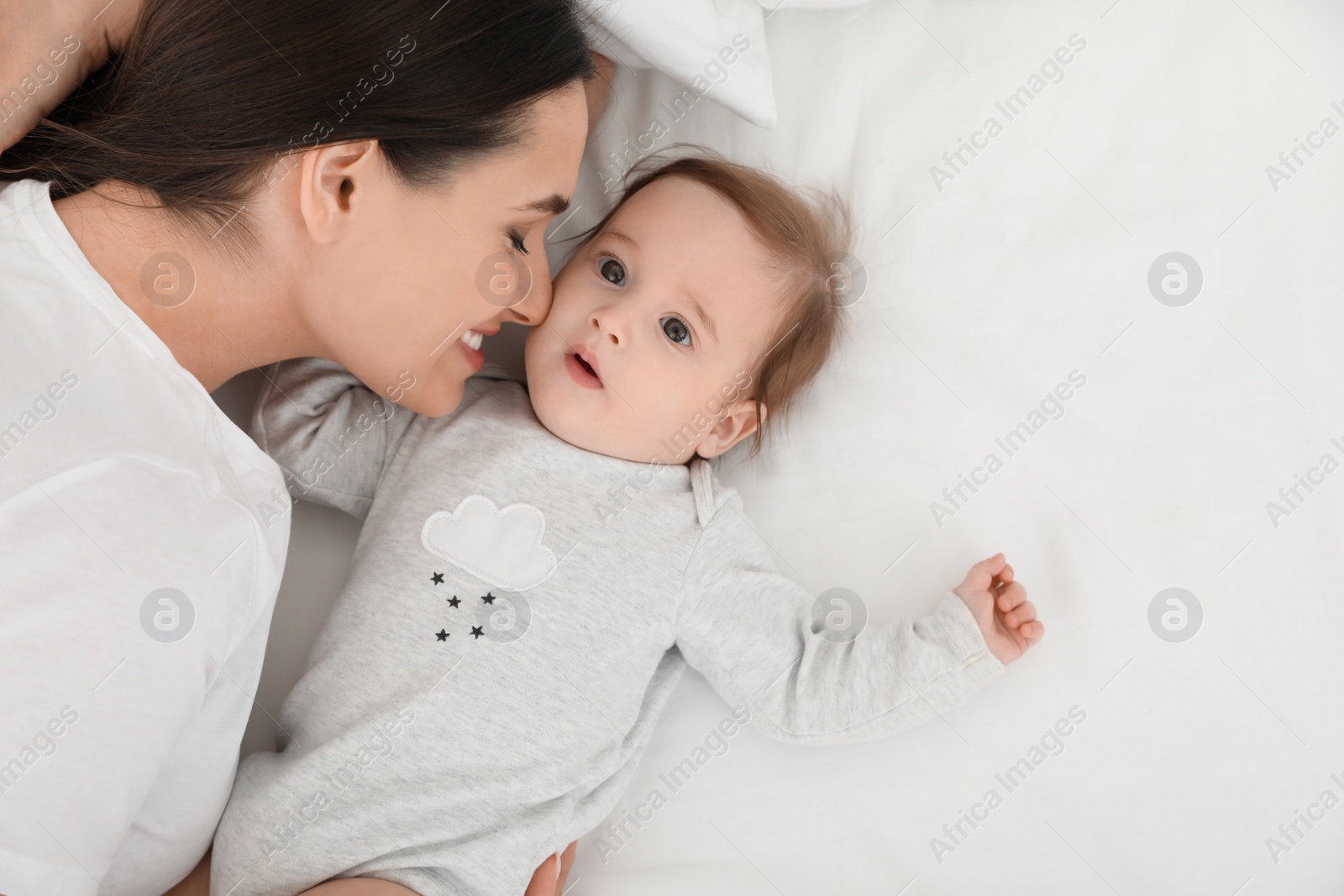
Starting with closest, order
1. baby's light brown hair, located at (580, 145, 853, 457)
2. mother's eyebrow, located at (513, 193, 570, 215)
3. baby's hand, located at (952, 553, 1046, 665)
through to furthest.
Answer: mother's eyebrow, located at (513, 193, 570, 215) → baby's hand, located at (952, 553, 1046, 665) → baby's light brown hair, located at (580, 145, 853, 457)

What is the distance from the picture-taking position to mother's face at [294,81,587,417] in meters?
1.26

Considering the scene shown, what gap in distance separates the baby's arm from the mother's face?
514mm

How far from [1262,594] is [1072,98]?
88cm

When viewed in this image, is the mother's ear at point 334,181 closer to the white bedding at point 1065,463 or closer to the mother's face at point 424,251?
the mother's face at point 424,251

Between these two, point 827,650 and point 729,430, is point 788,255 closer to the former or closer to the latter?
point 729,430

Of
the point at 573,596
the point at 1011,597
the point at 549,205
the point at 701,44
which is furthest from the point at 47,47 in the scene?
the point at 1011,597

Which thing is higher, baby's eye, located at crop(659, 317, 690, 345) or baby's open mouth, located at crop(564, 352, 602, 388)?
baby's eye, located at crop(659, 317, 690, 345)

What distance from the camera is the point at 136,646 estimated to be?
3.45ft

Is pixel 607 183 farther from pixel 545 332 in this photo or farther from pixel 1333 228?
pixel 1333 228

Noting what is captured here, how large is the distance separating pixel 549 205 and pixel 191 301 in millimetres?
516

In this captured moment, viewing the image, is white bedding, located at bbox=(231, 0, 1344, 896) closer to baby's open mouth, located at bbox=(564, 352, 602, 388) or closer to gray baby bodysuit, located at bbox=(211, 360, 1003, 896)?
gray baby bodysuit, located at bbox=(211, 360, 1003, 896)

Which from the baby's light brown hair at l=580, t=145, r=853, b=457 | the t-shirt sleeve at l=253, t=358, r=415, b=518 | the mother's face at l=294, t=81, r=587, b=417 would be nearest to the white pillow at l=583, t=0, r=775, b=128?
the baby's light brown hair at l=580, t=145, r=853, b=457

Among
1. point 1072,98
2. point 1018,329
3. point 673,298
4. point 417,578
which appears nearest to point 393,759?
point 417,578

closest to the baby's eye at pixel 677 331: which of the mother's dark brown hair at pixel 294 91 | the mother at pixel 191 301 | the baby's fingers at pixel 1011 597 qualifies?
the mother at pixel 191 301
